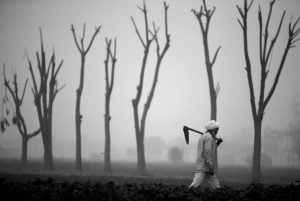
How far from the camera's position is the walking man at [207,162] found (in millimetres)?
11312

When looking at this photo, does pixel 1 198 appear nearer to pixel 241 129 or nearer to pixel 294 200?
pixel 294 200

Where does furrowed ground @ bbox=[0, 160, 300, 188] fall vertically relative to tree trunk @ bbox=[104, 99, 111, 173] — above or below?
below

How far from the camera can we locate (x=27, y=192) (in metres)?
8.69

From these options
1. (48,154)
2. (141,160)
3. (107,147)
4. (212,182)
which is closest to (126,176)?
(141,160)

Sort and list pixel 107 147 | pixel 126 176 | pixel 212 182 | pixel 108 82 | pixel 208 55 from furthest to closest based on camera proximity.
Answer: pixel 108 82 → pixel 107 147 → pixel 208 55 → pixel 126 176 → pixel 212 182

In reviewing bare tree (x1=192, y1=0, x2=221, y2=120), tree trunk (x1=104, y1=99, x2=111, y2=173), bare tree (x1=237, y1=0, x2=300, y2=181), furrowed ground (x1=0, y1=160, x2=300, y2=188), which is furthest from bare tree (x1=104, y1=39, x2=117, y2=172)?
bare tree (x1=237, y1=0, x2=300, y2=181)

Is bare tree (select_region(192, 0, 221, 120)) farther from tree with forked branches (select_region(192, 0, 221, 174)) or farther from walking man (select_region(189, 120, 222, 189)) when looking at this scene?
walking man (select_region(189, 120, 222, 189))

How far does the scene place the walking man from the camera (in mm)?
11312

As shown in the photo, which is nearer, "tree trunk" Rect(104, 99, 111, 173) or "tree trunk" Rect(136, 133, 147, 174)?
"tree trunk" Rect(136, 133, 147, 174)

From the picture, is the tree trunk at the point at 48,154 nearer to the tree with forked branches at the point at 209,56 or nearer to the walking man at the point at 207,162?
the tree with forked branches at the point at 209,56

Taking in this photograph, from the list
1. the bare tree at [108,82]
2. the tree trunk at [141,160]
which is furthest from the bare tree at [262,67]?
the bare tree at [108,82]

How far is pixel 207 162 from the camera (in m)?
11.4

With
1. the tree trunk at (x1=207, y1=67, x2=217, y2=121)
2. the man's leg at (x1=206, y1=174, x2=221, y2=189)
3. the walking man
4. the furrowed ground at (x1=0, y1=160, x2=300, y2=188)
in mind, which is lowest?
the furrowed ground at (x1=0, y1=160, x2=300, y2=188)

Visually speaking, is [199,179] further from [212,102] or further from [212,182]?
[212,102]
